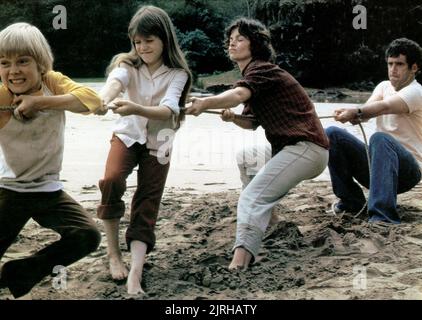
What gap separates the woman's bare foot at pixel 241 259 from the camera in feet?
9.84

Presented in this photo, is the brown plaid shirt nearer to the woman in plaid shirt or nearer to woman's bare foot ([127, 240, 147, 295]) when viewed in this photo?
the woman in plaid shirt

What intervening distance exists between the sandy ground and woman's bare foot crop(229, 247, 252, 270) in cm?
5

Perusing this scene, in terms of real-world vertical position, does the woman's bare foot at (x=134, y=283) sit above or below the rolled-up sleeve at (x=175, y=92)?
below

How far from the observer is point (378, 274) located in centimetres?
291

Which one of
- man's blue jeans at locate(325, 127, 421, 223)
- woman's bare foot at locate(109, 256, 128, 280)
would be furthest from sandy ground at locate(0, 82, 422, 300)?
man's blue jeans at locate(325, 127, 421, 223)

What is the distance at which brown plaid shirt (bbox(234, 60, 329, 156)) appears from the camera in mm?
3135

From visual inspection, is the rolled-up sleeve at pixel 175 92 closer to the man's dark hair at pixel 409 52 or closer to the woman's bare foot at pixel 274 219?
the woman's bare foot at pixel 274 219

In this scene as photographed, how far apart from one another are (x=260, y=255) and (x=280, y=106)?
2.64ft

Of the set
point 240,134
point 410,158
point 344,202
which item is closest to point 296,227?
point 344,202

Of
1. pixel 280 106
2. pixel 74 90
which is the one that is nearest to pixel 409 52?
pixel 280 106

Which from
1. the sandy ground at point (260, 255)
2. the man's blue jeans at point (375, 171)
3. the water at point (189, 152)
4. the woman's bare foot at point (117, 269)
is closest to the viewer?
the sandy ground at point (260, 255)

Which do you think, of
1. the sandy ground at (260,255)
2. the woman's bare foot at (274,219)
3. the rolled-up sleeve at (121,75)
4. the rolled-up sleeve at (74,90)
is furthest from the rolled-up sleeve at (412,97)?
the rolled-up sleeve at (74,90)

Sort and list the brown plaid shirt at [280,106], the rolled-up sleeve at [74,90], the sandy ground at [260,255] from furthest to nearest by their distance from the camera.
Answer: the brown plaid shirt at [280,106] → the sandy ground at [260,255] → the rolled-up sleeve at [74,90]
